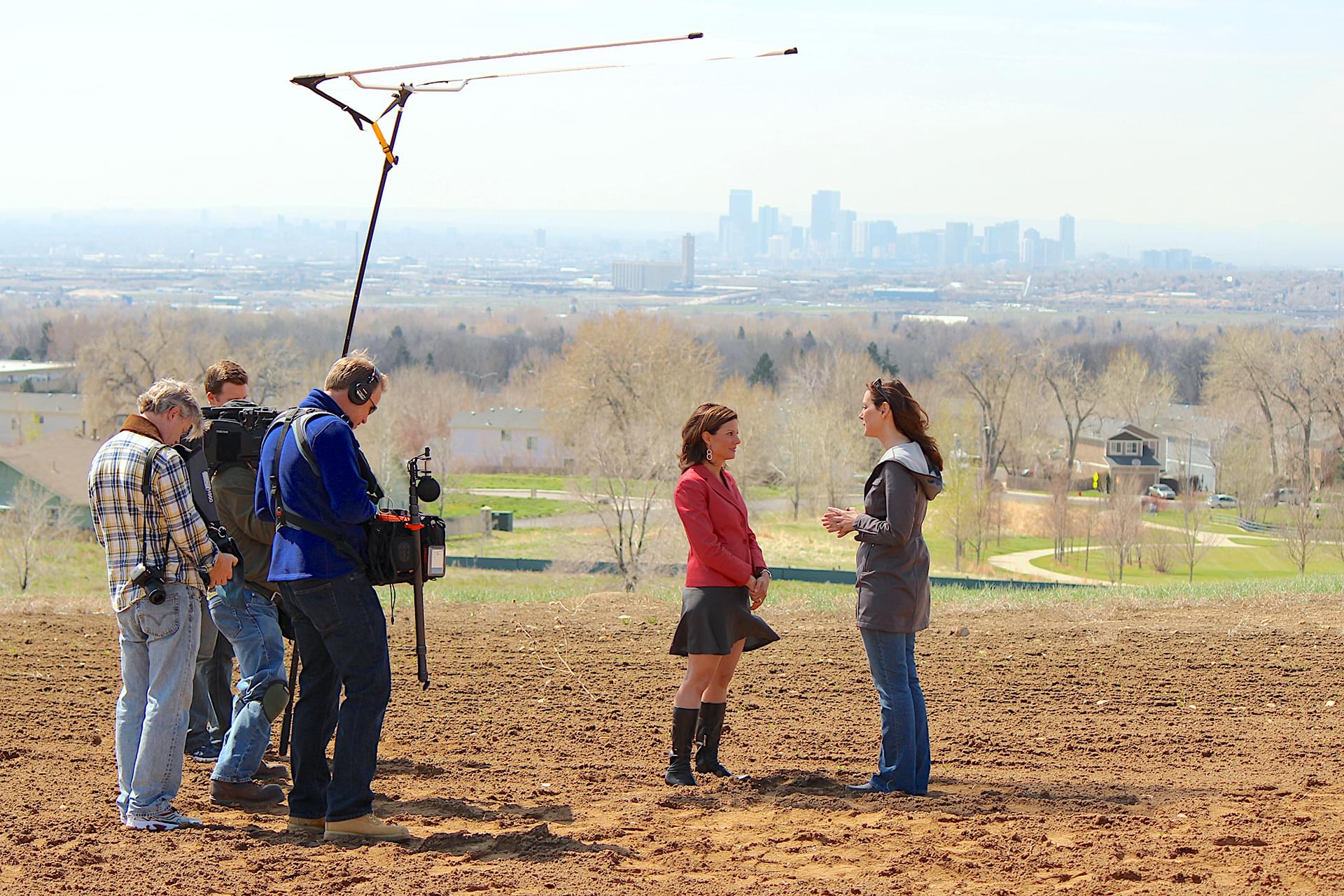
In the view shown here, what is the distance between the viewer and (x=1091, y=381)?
300 ft

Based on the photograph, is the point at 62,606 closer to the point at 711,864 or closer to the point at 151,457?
the point at 151,457

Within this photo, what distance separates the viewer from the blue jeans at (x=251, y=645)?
646cm

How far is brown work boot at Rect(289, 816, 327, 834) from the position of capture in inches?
229

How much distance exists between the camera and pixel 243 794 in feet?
20.9

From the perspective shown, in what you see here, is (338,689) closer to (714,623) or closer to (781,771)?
(714,623)

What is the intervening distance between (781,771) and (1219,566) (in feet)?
162

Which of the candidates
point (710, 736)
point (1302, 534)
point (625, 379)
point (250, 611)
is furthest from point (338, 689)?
point (625, 379)

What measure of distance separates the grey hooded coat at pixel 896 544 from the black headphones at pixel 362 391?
2551mm

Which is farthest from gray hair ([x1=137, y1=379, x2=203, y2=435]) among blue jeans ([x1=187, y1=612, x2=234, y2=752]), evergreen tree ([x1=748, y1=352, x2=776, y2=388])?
evergreen tree ([x1=748, y1=352, x2=776, y2=388])

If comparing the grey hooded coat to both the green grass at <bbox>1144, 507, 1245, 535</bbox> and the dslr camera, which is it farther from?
the green grass at <bbox>1144, 507, 1245, 535</bbox>

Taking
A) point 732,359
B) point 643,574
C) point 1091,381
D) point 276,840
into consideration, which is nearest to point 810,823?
point 276,840

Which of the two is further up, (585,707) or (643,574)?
(585,707)

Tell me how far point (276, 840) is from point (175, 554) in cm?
141

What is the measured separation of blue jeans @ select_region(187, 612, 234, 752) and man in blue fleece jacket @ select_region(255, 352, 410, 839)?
1.56 meters
